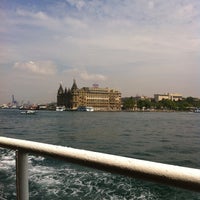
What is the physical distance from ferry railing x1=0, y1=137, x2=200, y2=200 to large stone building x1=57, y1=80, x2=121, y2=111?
18015 centimetres

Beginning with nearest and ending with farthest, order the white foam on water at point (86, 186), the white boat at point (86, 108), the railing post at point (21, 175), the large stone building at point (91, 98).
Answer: the railing post at point (21, 175) → the white foam on water at point (86, 186) → the white boat at point (86, 108) → the large stone building at point (91, 98)

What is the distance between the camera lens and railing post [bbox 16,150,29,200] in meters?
1.83

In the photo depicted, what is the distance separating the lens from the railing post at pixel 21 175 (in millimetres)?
1835

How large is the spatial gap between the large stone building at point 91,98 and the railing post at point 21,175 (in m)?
180

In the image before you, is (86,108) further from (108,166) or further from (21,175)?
(108,166)

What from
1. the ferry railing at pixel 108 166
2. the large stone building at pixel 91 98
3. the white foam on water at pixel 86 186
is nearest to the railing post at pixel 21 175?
the ferry railing at pixel 108 166

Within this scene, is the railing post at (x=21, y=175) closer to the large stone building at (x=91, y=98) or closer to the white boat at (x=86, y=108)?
the white boat at (x=86, y=108)

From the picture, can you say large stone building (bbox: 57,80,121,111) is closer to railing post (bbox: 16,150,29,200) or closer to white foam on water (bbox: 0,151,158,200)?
white foam on water (bbox: 0,151,158,200)

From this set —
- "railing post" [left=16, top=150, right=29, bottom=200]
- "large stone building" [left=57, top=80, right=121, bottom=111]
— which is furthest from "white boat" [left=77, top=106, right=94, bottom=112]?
"railing post" [left=16, top=150, right=29, bottom=200]

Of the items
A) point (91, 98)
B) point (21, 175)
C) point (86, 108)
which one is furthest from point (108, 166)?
point (91, 98)

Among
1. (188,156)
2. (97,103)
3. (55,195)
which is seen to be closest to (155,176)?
(55,195)

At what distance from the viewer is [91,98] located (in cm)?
18462

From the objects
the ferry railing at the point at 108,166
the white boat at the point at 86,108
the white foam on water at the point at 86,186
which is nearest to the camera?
the ferry railing at the point at 108,166

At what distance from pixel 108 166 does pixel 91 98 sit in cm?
18332
